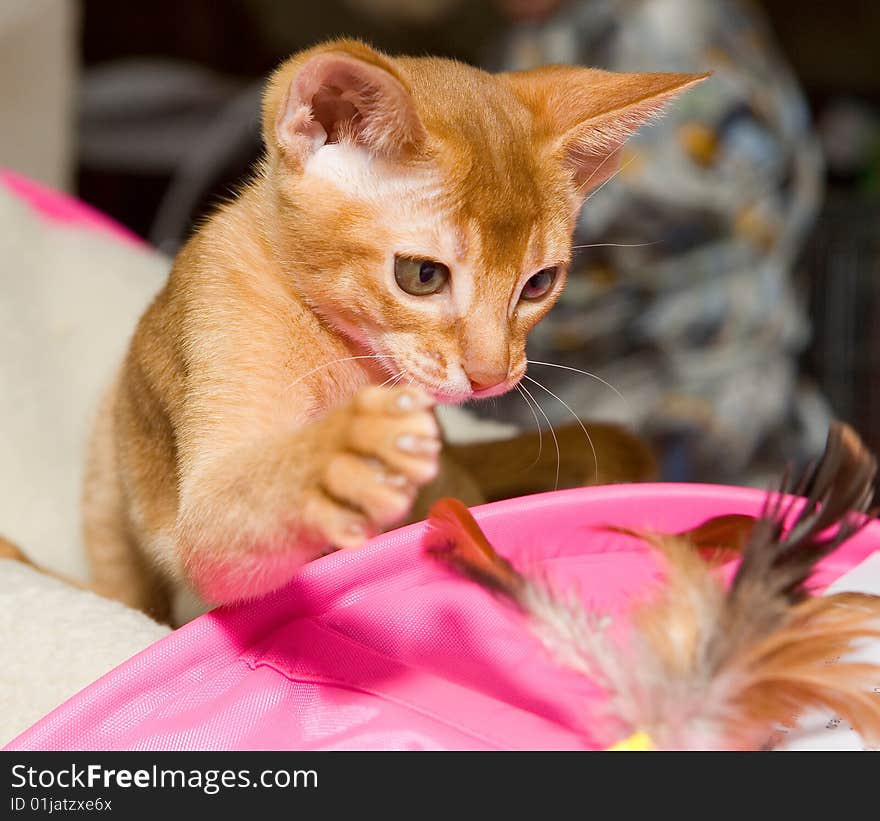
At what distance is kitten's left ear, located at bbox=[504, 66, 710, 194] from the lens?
75 centimetres

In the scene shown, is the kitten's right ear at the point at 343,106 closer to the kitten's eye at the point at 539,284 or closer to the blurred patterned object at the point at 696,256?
the kitten's eye at the point at 539,284

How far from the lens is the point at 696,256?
5.64ft

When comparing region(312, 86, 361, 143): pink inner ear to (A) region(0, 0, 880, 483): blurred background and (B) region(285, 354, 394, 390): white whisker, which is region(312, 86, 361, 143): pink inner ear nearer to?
(B) region(285, 354, 394, 390): white whisker

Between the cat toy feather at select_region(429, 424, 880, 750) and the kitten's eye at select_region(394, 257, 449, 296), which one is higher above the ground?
the kitten's eye at select_region(394, 257, 449, 296)

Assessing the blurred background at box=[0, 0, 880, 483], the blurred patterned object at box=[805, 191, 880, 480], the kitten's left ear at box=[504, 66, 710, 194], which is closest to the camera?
the kitten's left ear at box=[504, 66, 710, 194]

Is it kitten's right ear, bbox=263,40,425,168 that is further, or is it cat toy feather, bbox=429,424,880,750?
kitten's right ear, bbox=263,40,425,168

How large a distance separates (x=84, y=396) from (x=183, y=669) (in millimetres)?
749

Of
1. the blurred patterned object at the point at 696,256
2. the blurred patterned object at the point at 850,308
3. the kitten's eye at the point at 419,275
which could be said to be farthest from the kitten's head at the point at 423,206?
the blurred patterned object at the point at 850,308

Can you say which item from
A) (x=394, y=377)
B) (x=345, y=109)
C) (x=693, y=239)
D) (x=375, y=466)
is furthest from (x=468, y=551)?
(x=693, y=239)

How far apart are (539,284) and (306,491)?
12.2 inches

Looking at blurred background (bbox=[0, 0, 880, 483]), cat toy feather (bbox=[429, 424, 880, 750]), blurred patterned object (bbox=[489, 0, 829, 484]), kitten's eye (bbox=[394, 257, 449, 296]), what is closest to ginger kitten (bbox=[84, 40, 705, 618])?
kitten's eye (bbox=[394, 257, 449, 296])

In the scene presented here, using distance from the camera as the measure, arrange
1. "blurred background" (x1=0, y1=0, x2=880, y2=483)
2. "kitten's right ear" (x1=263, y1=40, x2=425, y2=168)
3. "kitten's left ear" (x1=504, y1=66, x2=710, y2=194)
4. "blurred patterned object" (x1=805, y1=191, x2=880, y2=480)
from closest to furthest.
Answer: "kitten's right ear" (x1=263, y1=40, x2=425, y2=168) < "kitten's left ear" (x1=504, y1=66, x2=710, y2=194) < "blurred background" (x1=0, y1=0, x2=880, y2=483) < "blurred patterned object" (x1=805, y1=191, x2=880, y2=480)

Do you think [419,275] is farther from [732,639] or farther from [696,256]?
[696,256]
